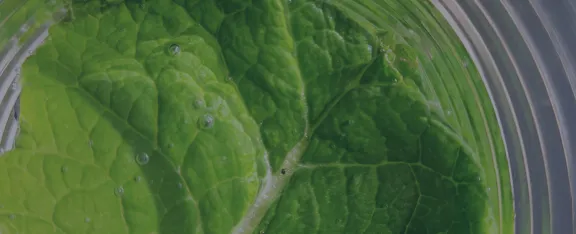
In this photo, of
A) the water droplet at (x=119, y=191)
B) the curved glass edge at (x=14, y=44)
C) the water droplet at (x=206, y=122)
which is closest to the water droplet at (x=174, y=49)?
the water droplet at (x=206, y=122)

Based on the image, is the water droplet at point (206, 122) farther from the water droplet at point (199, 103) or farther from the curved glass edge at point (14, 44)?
the curved glass edge at point (14, 44)

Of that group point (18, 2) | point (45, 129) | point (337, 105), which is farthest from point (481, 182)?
point (18, 2)

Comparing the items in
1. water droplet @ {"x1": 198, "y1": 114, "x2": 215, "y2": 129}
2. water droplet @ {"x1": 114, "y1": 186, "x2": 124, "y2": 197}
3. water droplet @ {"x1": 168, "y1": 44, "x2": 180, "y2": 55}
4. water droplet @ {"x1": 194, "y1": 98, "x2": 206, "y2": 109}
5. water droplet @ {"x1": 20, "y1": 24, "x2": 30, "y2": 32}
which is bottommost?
water droplet @ {"x1": 114, "y1": 186, "x2": 124, "y2": 197}

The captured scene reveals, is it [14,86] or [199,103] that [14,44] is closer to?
[14,86]

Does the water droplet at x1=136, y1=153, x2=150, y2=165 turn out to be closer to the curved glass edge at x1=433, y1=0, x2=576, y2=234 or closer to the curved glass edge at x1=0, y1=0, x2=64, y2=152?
the curved glass edge at x1=0, y1=0, x2=64, y2=152

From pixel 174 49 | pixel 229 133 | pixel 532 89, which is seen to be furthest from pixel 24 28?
pixel 532 89

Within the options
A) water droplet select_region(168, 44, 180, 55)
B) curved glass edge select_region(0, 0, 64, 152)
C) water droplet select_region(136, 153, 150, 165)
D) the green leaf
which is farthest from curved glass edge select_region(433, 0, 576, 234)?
curved glass edge select_region(0, 0, 64, 152)
